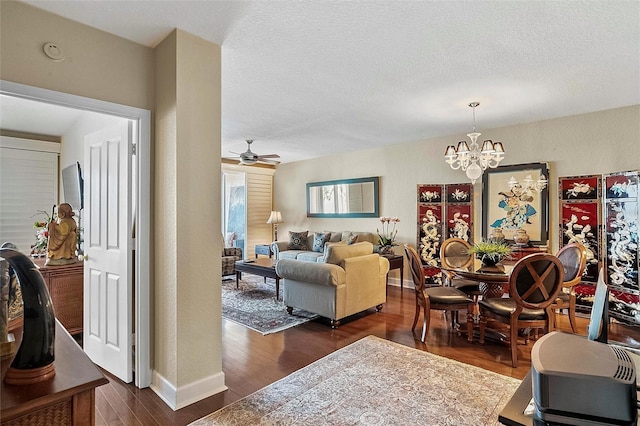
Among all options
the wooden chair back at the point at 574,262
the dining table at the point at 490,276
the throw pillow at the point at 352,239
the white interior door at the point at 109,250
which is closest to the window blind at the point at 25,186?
the white interior door at the point at 109,250

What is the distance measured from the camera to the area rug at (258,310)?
157 inches

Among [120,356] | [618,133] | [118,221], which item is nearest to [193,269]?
[118,221]

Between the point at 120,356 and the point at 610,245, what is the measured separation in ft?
17.8

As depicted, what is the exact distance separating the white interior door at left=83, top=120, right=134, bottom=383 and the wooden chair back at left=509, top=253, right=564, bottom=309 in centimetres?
328

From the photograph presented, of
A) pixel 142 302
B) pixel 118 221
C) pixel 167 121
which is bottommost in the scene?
pixel 142 302

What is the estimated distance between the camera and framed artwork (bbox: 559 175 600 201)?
422 centimetres

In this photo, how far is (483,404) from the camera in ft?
7.59

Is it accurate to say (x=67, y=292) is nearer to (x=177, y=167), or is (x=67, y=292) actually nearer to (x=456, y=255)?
(x=177, y=167)

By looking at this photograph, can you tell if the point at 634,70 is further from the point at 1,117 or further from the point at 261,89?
the point at 1,117

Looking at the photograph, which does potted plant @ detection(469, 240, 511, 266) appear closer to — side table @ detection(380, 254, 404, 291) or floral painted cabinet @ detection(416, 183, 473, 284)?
floral painted cabinet @ detection(416, 183, 473, 284)

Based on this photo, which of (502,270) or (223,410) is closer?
(223,410)

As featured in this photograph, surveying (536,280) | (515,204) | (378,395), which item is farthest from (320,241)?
(378,395)

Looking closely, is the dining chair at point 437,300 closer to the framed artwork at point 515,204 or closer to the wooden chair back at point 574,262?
the wooden chair back at point 574,262

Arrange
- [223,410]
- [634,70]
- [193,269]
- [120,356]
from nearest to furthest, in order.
A: 1. [223,410]
2. [193,269]
3. [120,356]
4. [634,70]
